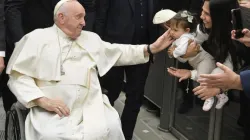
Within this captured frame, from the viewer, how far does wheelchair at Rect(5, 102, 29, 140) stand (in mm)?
2304

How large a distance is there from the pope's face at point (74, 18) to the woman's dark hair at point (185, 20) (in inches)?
25.2

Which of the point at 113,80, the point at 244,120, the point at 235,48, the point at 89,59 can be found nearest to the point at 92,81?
the point at 89,59

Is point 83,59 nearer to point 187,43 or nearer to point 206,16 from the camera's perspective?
point 187,43

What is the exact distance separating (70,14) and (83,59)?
1.06ft

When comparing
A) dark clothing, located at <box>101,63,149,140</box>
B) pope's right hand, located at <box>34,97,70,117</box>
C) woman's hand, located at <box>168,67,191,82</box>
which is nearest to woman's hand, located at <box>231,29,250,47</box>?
woman's hand, located at <box>168,67,191,82</box>

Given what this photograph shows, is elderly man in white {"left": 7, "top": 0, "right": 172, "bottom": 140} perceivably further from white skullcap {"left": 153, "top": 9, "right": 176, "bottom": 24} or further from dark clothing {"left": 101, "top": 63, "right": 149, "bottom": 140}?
dark clothing {"left": 101, "top": 63, "right": 149, "bottom": 140}

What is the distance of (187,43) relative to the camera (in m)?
2.64

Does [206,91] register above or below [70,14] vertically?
below

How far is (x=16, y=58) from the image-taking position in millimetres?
2562

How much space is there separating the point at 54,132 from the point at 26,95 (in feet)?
0.97

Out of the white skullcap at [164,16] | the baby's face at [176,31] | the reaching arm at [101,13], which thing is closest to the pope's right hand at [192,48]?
the baby's face at [176,31]

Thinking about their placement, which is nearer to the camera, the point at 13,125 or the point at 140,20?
the point at 13,125

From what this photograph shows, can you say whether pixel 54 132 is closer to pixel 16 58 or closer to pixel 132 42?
pixel 16 58

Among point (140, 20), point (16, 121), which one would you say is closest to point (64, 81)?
point (16, 121)
